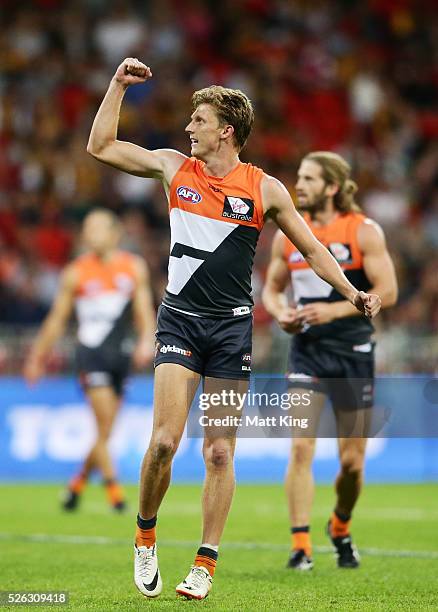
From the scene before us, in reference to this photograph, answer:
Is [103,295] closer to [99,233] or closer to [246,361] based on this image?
[99,233]

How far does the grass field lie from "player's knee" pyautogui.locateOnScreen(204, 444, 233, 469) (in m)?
0.73

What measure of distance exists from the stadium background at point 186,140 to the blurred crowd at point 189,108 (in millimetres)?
26

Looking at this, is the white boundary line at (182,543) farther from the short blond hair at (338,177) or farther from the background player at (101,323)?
the short blond hair at (338,177)

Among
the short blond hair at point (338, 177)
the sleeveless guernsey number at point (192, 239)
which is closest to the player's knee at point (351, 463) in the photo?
the short blond hair at point (338, 177)

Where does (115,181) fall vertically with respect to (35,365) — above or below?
above

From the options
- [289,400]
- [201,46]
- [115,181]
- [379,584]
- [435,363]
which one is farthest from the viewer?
[201,46]

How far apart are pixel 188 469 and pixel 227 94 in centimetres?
945

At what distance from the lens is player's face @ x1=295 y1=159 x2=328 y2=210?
8.57m

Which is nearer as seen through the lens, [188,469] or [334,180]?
[334,180]

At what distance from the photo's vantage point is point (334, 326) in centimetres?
859

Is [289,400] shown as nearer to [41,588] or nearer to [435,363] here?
[41,588]

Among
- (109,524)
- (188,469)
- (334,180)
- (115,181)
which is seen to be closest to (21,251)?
(115,181)

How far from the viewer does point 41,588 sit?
6.95m

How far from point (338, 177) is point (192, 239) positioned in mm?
2212
